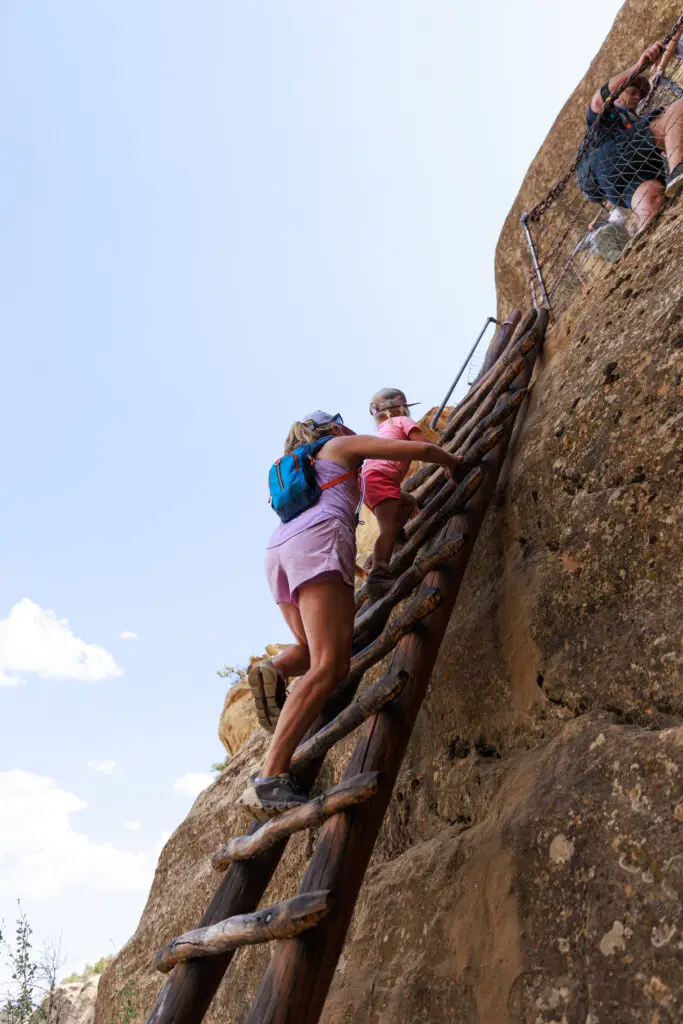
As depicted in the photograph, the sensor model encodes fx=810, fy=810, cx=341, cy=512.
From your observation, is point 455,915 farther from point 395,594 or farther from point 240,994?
point 240,994

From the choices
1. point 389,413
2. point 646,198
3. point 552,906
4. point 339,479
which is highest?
point 646,198

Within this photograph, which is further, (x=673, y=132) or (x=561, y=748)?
(x=673, y=132)

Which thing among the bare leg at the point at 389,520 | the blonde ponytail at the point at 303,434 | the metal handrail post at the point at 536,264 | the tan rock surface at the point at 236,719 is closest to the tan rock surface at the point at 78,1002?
the tan rock surface at the point at 236,719

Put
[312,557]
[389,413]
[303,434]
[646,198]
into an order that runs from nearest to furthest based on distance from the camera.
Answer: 1. [312,557]
2. [303,434]
3. [646,198]
4. [389,413]

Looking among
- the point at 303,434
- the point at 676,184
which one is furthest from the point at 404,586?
the point at 676,184

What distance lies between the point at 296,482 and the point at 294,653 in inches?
28.3

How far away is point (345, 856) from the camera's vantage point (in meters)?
2.28

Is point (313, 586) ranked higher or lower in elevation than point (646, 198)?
lower

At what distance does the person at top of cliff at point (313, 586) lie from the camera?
2.79m

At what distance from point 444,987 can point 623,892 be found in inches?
29.4

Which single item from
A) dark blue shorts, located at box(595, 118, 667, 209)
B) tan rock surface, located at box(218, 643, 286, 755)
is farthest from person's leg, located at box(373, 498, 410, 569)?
tan rock surface, located at box(218, 643, 286, 755)

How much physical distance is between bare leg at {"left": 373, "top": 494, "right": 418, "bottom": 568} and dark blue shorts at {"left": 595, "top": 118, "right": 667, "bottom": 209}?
2.47 metres

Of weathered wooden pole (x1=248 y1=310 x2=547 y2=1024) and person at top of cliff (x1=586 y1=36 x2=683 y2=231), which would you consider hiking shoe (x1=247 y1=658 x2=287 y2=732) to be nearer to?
weathered wooden pole (x1=248 y1=310 x2=547 y2=1024)

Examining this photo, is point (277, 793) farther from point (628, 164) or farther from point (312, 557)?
point (628, 164)
